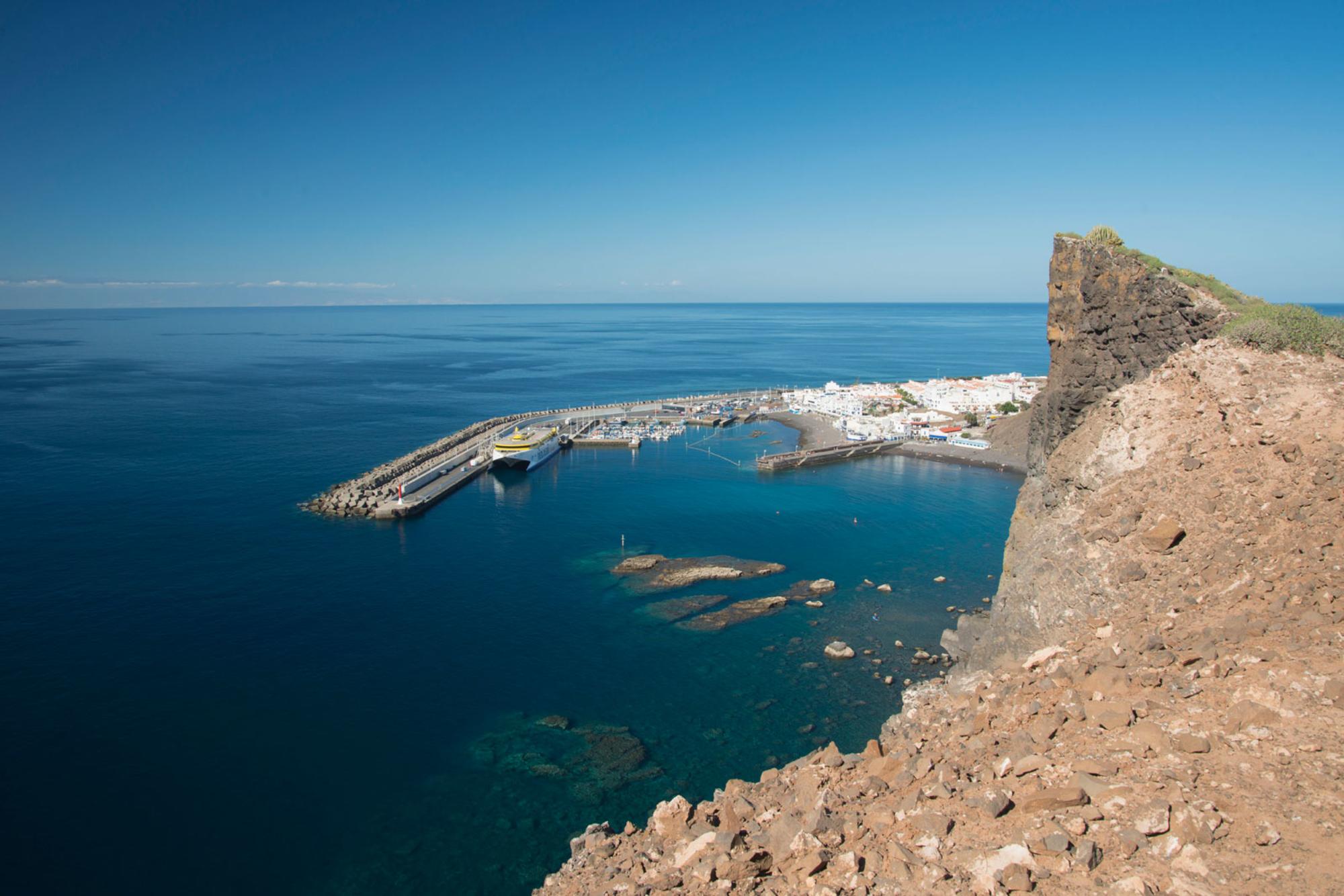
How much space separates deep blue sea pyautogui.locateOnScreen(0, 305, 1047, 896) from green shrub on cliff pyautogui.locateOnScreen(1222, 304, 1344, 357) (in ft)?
48.6

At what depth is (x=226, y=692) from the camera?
81.5 feet

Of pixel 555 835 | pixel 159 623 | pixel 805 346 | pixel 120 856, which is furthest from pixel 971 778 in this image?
pixel 805 346

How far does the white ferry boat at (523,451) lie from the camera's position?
192 ft

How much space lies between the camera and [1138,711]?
912 cm

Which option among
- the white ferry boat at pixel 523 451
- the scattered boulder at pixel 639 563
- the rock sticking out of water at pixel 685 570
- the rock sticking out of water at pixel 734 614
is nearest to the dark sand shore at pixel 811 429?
the white ferry boat at pixel 523 451

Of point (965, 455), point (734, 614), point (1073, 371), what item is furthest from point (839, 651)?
point (965, 455)

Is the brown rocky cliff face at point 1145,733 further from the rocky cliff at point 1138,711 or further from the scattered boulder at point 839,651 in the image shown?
the scattered boulder at point 839,651

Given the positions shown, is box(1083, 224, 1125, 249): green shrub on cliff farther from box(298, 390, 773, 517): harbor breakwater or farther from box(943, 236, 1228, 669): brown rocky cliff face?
box(298, 390, 773, 517): harbor breakwater

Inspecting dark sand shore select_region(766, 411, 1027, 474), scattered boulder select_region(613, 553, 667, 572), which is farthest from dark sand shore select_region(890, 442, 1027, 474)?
scattered boulder select_region(613, 553, 667, 572)

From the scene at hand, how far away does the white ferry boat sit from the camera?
58.5 meters

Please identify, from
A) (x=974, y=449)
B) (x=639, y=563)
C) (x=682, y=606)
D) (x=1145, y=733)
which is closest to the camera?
(x=1145, y=733)

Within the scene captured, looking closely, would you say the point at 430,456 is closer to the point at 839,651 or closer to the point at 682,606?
the point at 682,606

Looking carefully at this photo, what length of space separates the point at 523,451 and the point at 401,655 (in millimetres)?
32594

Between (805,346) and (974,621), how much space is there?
545 feet
